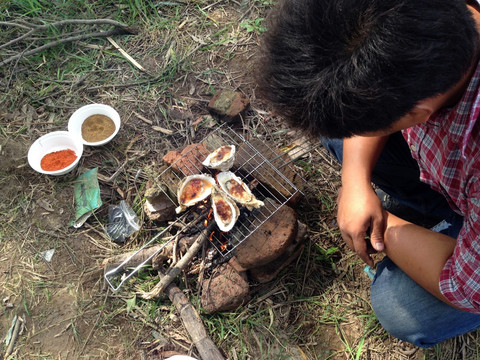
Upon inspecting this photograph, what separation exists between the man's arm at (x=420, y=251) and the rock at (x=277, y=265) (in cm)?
69

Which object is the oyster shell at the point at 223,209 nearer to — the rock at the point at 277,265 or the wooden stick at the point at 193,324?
the rock at the point at 277,265

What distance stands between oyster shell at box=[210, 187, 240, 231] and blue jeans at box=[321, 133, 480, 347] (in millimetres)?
807

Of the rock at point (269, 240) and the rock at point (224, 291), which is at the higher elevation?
the rock at point (269, 240)

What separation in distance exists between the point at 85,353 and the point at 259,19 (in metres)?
3.27

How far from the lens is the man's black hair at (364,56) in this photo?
1.15 metres

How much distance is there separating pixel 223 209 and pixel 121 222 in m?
0.91

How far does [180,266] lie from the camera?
2623 mm

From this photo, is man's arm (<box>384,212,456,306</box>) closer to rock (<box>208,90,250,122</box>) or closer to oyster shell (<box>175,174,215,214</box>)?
oyster shell (<box>175,174,215,214</box>)

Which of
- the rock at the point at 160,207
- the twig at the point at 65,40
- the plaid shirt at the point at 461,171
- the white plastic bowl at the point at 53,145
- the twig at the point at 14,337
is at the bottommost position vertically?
the twig at the point at 14,337

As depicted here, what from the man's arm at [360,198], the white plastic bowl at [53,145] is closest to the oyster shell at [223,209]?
the man's arm at [360,198]

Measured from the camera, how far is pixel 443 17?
1.16m

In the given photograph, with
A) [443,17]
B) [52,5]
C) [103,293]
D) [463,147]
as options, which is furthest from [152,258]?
[52,5]

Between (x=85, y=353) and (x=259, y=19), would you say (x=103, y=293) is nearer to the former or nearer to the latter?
(x=85, y=353)

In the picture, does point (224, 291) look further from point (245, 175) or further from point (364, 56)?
point (364, 56)
